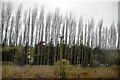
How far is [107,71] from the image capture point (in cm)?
475

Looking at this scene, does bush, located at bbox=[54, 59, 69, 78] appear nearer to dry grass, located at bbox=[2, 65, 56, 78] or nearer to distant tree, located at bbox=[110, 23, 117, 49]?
dry grass, located at bbox=[2, 65, 56, 78]

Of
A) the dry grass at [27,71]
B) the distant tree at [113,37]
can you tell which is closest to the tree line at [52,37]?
the distant tree at [113,37]

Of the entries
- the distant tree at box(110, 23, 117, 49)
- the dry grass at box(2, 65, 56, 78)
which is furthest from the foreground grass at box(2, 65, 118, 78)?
the distant tree at box(110, 23, 117, 49)

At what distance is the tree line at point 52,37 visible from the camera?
4.70 metres

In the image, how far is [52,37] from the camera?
4766mm

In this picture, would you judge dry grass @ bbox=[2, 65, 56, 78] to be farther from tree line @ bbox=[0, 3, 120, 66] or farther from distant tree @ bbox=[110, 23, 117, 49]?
distant tree @ bbox=[110, 23, 117, 49]

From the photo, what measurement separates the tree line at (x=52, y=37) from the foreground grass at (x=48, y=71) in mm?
106

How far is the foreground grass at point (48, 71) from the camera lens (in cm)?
468

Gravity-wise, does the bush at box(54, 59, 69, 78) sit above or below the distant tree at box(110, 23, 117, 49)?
below

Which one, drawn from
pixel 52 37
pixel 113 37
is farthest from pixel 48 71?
pixel 113 37

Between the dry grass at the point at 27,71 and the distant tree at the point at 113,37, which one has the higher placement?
the distant tree at the point at 113,37

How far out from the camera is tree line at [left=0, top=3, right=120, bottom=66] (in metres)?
4.70

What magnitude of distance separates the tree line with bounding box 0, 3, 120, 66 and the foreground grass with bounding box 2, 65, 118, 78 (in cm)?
11

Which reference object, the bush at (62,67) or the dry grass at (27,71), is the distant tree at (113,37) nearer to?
the bush at (62,67)
